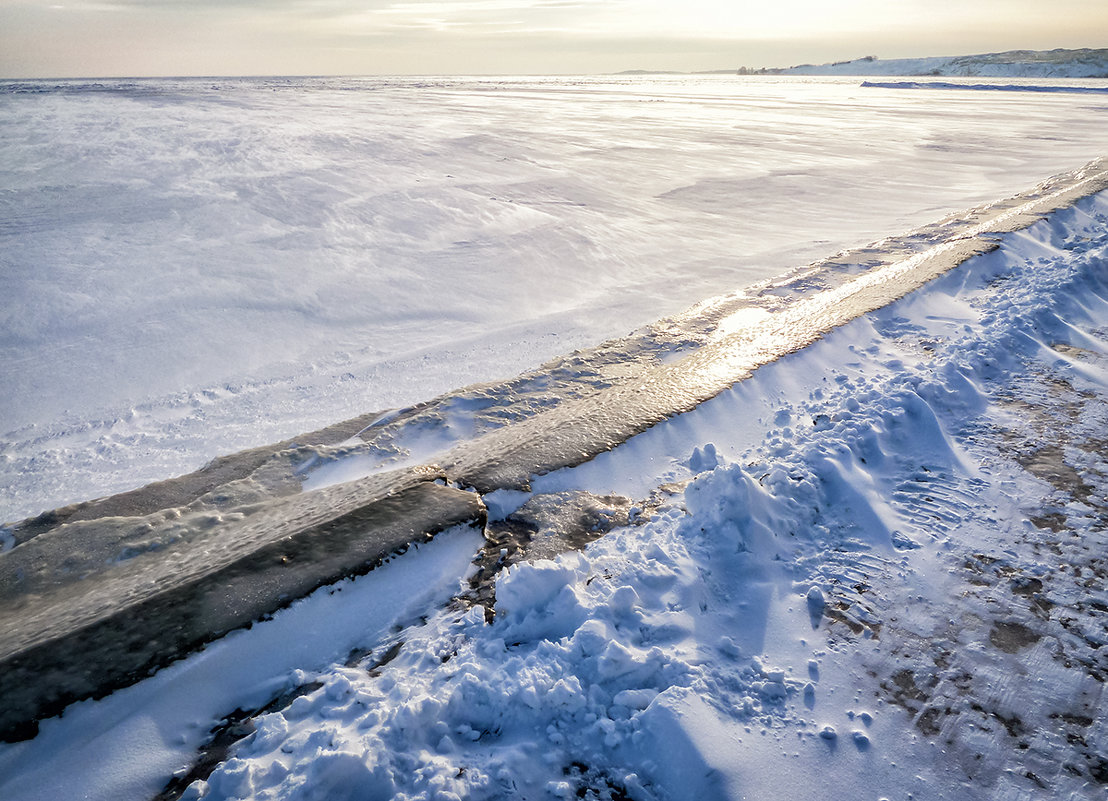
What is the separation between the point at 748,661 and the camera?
141 cm

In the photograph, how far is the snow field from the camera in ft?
3.89

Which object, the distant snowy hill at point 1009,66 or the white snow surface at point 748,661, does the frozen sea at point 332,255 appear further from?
the distant snowy hill at point 1009,66

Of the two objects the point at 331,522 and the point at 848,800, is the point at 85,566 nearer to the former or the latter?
the point at 331,522

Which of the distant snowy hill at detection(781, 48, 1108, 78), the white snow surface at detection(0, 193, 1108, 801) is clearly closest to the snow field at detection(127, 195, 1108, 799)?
the white snow surface at detection(0, 193, 1108, 801)

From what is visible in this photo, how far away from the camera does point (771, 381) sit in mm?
2682

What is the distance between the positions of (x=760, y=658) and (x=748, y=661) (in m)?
0.03

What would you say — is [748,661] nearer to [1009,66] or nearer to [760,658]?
[760,658]

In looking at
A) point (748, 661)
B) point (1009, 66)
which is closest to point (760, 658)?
point (748, 661)

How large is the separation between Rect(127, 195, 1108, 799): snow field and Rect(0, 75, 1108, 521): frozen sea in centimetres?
169

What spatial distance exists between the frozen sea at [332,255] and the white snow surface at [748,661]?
5.37 ft

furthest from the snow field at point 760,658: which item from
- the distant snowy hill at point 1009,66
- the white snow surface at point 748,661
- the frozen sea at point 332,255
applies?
the distant snowy hill at point 1009,66

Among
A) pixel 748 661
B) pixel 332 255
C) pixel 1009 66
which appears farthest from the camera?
pixel 1009 66

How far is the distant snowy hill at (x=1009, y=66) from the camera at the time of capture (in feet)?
152

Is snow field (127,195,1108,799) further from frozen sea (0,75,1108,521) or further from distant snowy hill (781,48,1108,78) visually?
distant snowy hill (781,48,1108,78)
